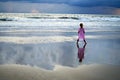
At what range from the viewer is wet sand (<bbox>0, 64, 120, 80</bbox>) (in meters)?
8.00

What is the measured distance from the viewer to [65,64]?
9922 millimetres

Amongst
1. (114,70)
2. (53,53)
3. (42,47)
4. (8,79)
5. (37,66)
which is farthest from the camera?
(42,47)

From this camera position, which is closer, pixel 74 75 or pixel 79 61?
pixel 74 75

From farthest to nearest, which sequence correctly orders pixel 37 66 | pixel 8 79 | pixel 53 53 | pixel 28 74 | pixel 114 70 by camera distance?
1. pixel 53 53
2. pixel 37 66
3. pixel 114 70
4. pixel 28 74
5. pixel 8 79

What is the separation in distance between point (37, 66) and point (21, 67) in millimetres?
541

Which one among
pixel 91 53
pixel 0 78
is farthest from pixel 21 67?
pixel 91 53

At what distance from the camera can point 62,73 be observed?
8570 mm

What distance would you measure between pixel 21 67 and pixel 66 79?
2075mm

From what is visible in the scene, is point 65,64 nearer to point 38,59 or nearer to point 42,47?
point 38,59

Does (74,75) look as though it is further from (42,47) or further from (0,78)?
(42,47)

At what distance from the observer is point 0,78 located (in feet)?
26.1

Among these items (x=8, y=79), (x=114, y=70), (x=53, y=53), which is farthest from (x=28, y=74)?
(x=53, y=53)

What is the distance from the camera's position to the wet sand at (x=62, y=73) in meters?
8.00

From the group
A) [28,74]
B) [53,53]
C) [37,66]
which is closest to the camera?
[28,74]
